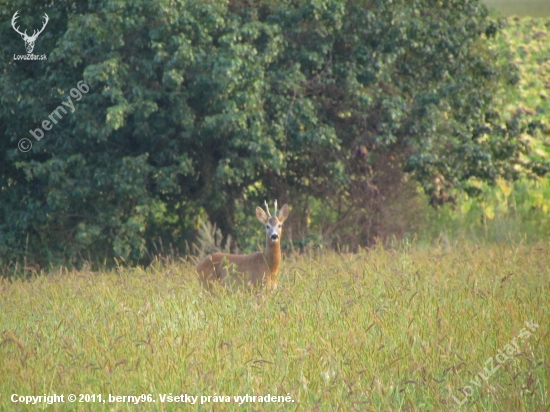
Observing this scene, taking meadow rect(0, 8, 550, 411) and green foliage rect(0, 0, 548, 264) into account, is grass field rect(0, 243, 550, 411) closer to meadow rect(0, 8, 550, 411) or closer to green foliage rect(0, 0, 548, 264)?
meadow rect(0, 8, 550, 411)

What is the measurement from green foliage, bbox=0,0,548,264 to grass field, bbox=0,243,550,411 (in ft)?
12.8

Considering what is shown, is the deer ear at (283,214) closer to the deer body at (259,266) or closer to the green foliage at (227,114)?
the deer body at (259,266)

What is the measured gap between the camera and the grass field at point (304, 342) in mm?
4949

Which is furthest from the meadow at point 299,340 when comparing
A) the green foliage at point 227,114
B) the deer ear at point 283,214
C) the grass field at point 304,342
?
the green foliage at point 227,114

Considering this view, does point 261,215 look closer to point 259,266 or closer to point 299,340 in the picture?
point 259,266

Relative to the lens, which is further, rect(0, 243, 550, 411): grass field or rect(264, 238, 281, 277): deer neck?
rect(264, 238, 281, 277): deer neck

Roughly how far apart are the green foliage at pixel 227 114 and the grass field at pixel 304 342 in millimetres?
3910

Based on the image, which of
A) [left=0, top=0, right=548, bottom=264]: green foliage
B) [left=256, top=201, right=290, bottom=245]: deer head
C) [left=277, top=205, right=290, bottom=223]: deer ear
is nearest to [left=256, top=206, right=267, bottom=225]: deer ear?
[left=256, top=201, right=290, bottom=245]: deer head

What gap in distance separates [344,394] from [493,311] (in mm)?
2146

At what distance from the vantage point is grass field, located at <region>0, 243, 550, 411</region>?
4949 mm

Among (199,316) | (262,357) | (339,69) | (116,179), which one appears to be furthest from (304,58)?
(262,357)

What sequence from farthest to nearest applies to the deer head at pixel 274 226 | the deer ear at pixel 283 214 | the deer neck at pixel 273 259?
the deer ear at pixel 283 214 < the deer neck at pixel 273 259 < the deer head at pixel 274 226

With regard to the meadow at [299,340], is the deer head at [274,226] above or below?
above

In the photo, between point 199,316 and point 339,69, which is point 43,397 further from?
point 339,69
